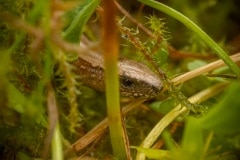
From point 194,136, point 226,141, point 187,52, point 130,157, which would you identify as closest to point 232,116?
point 194,136

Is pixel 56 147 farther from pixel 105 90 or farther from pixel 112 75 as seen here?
pixel 105 90

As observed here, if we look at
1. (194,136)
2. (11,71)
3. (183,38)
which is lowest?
→ (194,136)

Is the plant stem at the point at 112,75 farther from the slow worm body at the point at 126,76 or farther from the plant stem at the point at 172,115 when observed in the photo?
the slow worm body at the point at 126,76

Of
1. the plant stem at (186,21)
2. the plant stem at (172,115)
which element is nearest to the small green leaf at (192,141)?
the plant stem at (172,115)

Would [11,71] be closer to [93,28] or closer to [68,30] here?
[68,30]

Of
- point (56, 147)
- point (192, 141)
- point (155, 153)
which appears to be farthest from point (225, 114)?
point (56, 147)

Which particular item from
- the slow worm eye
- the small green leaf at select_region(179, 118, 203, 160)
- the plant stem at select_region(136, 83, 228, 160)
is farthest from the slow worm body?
the small green leaf at select_region(179, 118, 203, 160)

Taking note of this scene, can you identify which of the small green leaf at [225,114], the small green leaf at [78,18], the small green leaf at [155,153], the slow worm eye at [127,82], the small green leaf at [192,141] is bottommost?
the small green leaf at [155,153]
